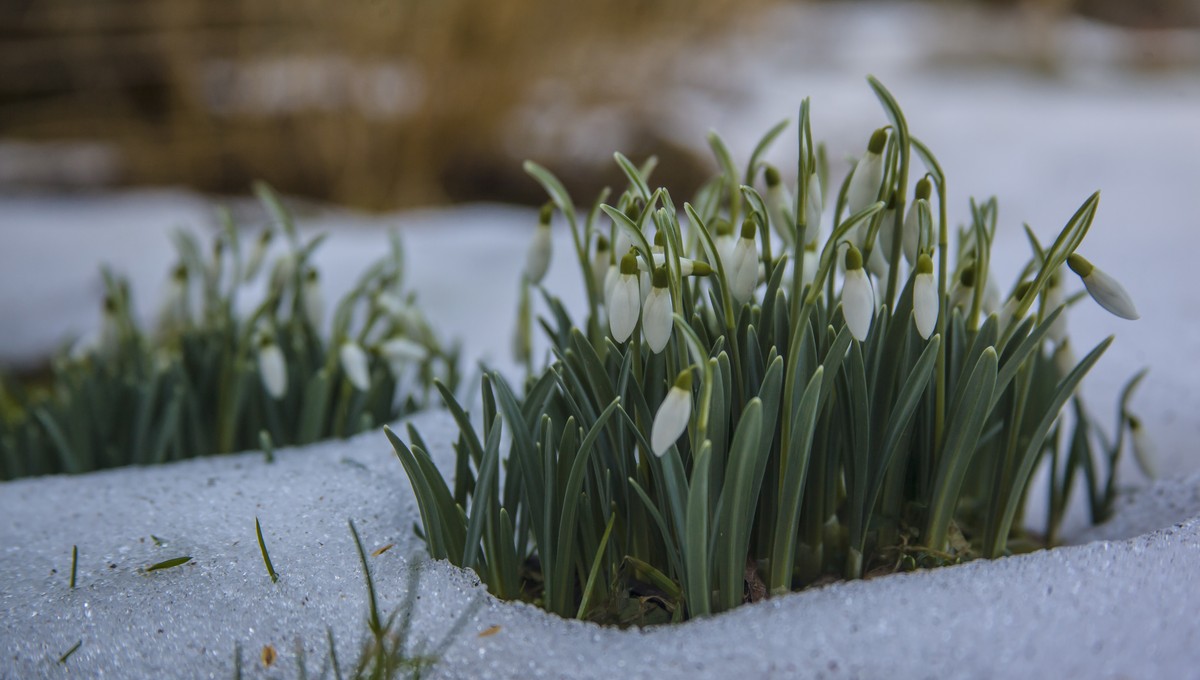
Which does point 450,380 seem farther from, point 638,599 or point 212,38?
point 212,38

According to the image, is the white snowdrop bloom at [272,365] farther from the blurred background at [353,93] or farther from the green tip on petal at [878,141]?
the blurred background at [353,93]

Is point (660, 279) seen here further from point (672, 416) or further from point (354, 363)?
point (354, 363)

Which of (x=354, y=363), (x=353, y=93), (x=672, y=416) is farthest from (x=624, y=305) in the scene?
(x=353, y=93)

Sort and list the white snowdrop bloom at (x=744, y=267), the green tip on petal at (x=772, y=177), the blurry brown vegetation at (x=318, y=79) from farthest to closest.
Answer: the blurry brown vegetation at (x=318, y=79)
the green tip on petal at (x=772, y=177)
the white snowdrop bloom at (x=744, y=267)

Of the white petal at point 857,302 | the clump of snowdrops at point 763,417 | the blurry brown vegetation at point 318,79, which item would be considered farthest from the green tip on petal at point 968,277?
the blurry brown vegetation at point 318,79

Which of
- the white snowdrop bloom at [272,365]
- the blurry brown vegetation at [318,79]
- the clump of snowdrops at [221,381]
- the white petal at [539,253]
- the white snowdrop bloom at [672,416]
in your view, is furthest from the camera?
the blurry brown vegetation at [318,79]

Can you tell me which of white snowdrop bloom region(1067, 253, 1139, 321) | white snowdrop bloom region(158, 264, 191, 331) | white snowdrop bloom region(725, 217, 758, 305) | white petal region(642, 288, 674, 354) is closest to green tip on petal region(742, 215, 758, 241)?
white snowdrop bloom region(725, 217, 758, 305)

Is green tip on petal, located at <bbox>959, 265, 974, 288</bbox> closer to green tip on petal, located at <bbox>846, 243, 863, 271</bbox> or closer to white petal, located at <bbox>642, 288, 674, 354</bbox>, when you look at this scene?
green tip on petal, located at <bbox>846, 243, 863, 271</bbox>
